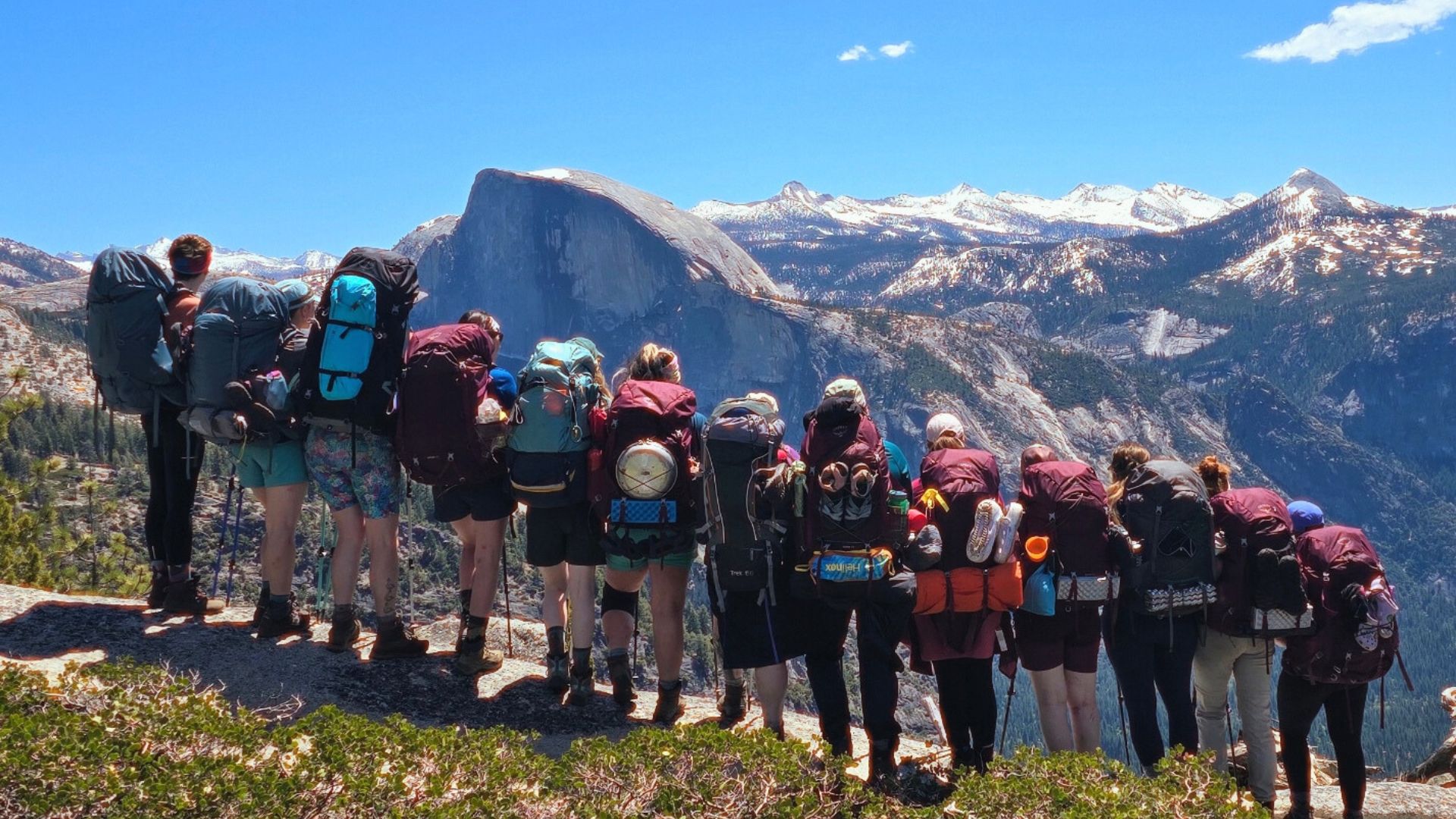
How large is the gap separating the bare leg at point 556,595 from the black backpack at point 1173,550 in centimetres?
423

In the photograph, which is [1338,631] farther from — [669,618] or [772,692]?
[669,618]

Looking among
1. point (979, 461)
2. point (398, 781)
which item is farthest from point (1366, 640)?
point (398, 781)

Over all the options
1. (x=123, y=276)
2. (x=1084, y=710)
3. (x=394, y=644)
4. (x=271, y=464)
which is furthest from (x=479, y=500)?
(x=1084, y=710)

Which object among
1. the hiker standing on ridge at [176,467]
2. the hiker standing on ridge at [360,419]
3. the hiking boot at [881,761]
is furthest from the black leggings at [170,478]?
the hiking boot at [881,761]

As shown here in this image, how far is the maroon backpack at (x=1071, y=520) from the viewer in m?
7.12

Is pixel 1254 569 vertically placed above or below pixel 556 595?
above

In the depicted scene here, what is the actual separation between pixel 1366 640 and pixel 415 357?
7221 millimetres

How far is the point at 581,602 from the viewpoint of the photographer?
25.9 ft

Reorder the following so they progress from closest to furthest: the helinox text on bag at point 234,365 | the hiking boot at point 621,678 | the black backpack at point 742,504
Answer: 1. the black backpack at point 742,504
2. the helinox text on bag at point 234,365
3. the hiking boot at point 621,678

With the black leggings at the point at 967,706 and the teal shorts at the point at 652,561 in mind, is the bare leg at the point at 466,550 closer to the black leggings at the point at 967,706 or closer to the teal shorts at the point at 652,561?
the teal shorts at the point at 652,561

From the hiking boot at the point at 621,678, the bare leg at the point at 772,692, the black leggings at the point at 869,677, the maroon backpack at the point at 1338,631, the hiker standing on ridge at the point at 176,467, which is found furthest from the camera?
the hiker standing on ridge at the point at 176,467

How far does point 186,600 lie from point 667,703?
4.32 metres

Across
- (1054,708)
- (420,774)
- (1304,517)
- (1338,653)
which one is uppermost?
(1304,517)

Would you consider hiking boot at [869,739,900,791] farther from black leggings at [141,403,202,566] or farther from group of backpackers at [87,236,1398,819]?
black leggings at [141,403,202,566]
